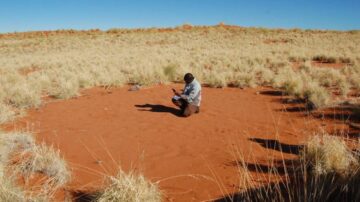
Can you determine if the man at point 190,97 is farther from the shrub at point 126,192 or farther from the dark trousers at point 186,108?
the shrub at point 126,192

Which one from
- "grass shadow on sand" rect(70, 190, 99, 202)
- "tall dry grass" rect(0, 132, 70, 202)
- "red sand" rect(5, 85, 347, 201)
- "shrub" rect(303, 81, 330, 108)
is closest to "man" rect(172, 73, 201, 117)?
"red sand" rect(5, 85, 347, 201)

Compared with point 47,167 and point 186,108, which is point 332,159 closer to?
point 47,167

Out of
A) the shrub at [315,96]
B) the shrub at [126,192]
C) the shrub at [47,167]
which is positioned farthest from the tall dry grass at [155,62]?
the shrub at [126,192]

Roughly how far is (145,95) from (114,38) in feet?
115

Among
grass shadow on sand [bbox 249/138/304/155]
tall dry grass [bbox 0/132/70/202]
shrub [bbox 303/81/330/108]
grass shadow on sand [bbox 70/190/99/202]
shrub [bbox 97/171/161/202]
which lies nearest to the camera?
shrub [bbox 97/171/161/202]

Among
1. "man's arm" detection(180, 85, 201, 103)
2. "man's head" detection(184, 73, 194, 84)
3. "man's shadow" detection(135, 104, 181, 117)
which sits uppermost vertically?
"man's head" detection(184, 73, 194, 84)

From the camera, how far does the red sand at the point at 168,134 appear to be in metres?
5.54

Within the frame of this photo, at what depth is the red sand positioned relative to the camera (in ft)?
18.2

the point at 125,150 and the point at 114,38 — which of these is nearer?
the point at 125,150

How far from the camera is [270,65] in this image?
20109 mm

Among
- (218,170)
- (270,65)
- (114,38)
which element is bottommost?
(218,170)

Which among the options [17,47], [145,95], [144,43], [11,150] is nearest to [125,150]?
[11,150]

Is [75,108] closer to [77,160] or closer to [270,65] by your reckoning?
[77,160]

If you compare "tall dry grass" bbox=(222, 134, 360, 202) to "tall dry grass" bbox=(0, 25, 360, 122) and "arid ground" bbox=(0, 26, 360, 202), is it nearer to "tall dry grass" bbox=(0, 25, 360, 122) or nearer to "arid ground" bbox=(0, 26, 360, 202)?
"arid ground" bbox=(0, 26, 360, 202)
